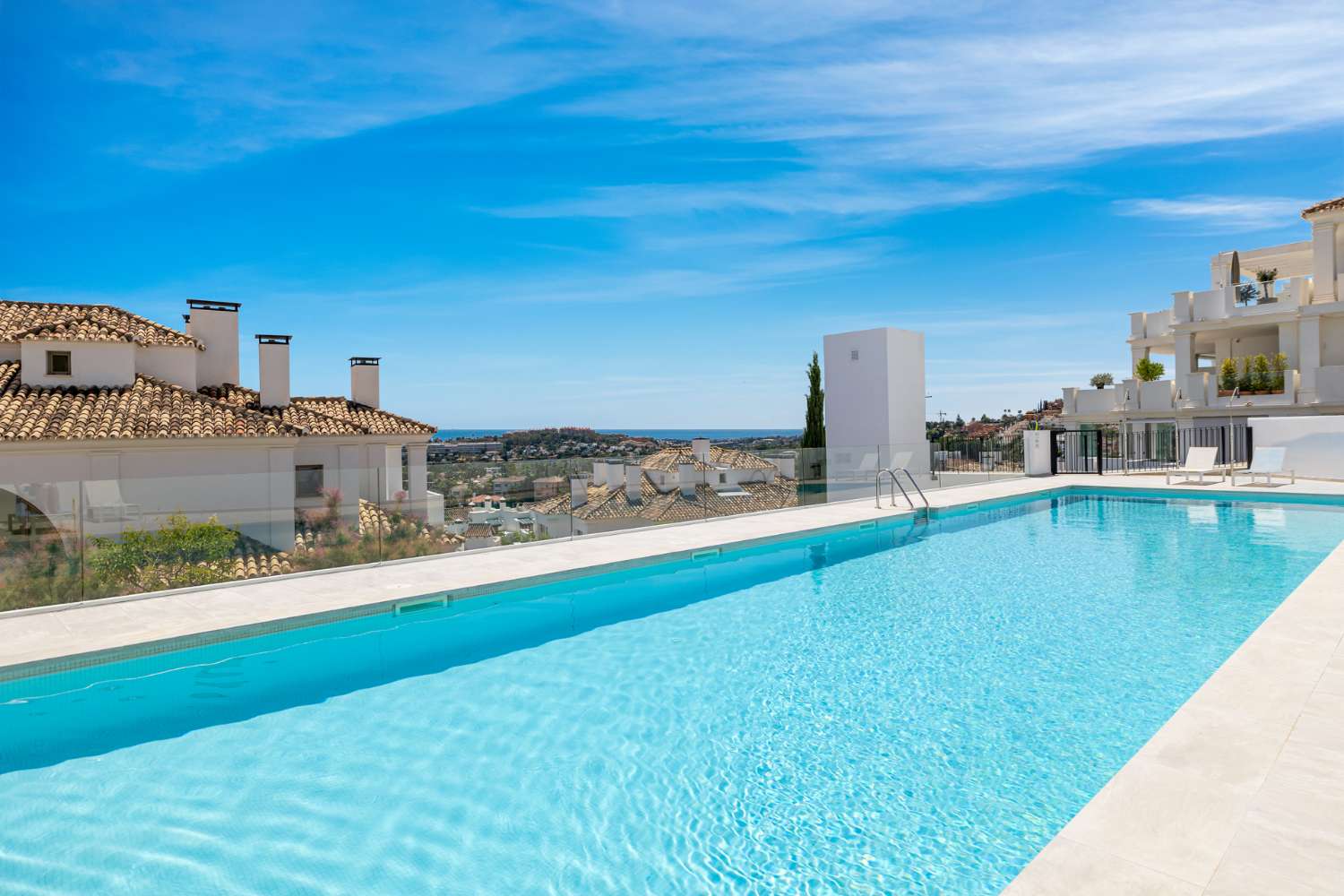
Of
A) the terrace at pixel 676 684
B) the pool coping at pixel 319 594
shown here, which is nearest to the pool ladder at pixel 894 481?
the pool coping at pixel 319 594

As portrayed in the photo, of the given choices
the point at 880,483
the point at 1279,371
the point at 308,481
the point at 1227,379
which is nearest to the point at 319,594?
the point at 308,481

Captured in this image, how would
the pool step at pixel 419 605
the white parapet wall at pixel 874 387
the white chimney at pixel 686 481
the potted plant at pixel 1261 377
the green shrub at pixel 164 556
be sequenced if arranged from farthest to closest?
the white parapet wall at pixel 874 387 → the potted plant at pixel 1261 377 → the white chimney at pixel 686 481 → the green shrub at pixel 164 556 → the pool step at pixel 419 605

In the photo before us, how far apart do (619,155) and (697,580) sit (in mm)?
15356

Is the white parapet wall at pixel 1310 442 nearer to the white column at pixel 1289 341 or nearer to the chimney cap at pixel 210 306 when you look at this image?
the white column at pixel 1289 341

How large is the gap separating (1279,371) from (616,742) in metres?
25.5

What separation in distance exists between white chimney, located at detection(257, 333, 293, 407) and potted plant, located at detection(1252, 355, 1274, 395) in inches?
1080

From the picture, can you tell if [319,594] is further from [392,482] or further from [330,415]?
[330,415]

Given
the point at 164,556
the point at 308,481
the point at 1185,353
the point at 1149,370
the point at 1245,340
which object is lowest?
the point at 164,556

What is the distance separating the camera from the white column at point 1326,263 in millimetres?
22125

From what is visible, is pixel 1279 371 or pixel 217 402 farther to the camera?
pixel 1279 371

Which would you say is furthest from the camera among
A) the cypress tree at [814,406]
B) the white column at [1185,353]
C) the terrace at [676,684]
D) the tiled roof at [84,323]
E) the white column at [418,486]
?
the cypress tree at [814,406]

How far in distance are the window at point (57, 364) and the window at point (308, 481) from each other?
1416cm

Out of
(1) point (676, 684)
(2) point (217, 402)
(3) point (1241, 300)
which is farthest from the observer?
(3) point (1241, 300)

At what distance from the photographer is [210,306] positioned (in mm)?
20781
